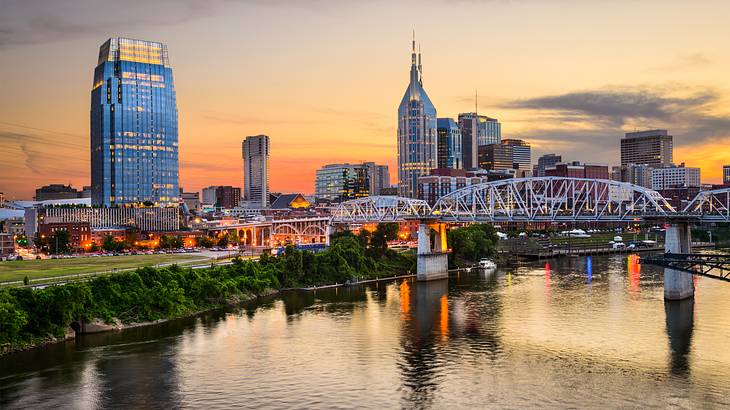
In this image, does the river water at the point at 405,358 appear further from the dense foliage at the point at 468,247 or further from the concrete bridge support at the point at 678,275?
the dense foliage at the point at 468,247

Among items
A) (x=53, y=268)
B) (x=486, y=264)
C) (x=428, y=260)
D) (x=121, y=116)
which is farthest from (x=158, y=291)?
(x=121, y=116)

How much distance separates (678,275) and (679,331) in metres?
16.5

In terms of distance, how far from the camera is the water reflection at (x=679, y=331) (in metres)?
46.2

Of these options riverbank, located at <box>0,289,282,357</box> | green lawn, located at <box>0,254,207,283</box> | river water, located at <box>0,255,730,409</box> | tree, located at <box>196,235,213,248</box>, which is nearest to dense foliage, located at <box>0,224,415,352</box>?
riverbank, located at <box>0,289,282,357</box>

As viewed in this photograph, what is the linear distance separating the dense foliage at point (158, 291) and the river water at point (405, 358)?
2.24 m

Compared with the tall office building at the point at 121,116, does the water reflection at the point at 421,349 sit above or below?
below

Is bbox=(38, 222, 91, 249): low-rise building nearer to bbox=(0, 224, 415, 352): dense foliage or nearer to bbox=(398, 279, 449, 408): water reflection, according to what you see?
bbox=(0, 224, 415, 352): dense foliage

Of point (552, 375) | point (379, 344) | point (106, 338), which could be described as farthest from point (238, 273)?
point (552, 375)

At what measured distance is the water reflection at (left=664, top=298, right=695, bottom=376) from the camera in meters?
46.2

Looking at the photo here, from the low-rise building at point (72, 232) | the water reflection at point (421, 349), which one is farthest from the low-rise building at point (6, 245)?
the water reflection at point (421, 349)

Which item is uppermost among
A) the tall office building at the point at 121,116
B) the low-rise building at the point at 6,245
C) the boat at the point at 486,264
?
the tall office building at the point at 121,116

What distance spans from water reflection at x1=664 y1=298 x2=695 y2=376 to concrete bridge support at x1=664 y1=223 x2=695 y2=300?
2.64ft

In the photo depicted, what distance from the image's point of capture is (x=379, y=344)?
179 feet

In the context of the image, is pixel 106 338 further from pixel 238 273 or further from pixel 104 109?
pixel 104 109
